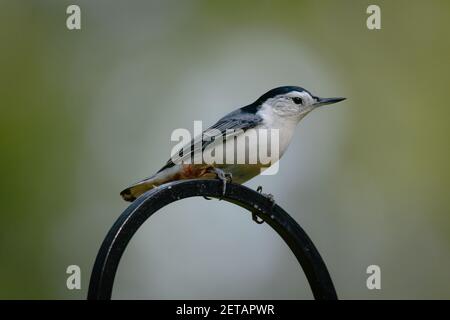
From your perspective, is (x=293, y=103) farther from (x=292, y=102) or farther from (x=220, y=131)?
(x=220, y=131)

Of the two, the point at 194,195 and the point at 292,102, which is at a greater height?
the point at 292,102

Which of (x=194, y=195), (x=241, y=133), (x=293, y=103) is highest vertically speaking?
(x=293, y=103)

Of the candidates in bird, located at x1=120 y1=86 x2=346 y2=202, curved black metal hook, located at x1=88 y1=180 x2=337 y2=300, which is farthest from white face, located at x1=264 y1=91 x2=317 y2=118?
curved black metal hook, located at x1=88 y1=180 x2=337 y2=300

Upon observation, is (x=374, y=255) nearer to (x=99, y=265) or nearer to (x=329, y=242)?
(x=329, y=242)

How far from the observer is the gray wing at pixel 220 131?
358 centimetres

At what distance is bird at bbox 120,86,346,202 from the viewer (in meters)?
3.49

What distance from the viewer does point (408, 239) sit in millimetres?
6410

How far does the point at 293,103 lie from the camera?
403cm

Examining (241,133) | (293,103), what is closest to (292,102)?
(293,103)

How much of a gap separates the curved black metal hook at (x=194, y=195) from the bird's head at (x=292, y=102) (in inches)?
49.8

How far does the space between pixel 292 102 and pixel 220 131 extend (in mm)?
462

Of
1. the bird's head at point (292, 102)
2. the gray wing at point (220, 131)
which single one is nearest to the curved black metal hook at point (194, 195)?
the gray wing at point (220, 131)

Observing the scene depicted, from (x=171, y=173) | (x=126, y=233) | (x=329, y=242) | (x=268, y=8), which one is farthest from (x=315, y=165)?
(x=126, y=233)
